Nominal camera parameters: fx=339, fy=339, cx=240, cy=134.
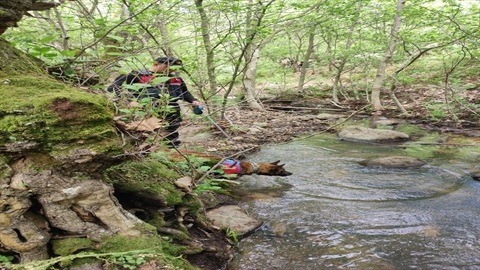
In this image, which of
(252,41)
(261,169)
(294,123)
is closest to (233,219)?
(261,169)

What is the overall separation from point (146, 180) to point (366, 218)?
2712 millimetres

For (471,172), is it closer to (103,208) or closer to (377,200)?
(377,200)

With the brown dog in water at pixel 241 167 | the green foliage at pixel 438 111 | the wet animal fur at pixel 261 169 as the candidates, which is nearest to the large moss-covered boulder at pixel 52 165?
the brown dog in water at pixel 241 167

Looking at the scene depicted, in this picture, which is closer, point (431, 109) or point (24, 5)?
point (24, 5)

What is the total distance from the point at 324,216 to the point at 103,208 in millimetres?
2768

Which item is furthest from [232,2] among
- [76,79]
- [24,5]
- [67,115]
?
[67,115]

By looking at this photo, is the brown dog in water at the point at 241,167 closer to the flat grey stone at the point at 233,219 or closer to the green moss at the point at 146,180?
the flat grey stone at the point at 233,219

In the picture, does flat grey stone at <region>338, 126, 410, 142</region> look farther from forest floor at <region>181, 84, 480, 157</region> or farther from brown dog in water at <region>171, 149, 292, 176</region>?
brown dog in water at <region>171, 149, 292, 176</region>

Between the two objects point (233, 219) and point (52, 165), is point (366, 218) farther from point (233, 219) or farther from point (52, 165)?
point (52, 165)

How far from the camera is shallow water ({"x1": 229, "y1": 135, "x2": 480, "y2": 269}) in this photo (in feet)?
10.7

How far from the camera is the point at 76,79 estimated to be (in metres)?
3.38

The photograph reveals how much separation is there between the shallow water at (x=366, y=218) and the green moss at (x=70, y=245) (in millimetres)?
1349

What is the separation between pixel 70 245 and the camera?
230 centimetres

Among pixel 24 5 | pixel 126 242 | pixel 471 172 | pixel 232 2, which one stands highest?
pixel 232 2
